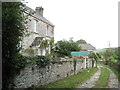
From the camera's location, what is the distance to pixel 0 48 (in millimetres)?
5242

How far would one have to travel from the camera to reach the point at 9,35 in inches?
205

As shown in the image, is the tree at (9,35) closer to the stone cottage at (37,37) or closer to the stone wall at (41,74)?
the stone wall at (41,74)

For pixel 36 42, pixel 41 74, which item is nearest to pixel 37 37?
pixel 36 42

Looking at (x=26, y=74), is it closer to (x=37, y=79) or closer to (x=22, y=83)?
(x=22, y=83)

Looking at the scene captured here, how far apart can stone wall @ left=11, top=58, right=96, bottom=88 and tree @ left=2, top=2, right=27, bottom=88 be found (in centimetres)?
62

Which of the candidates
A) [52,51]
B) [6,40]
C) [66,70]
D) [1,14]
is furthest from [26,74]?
[52,51]

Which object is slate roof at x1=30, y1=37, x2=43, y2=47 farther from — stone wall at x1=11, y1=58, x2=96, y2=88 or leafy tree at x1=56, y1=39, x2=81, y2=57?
leafy tree at x1=56, y1=39, x2=81, y2=57

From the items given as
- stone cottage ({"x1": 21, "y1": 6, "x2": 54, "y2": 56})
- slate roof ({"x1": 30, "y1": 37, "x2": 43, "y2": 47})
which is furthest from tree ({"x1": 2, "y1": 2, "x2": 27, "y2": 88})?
slate roof ({"x1": 30, "y1": 37, "x2": 43, "y2": 47})

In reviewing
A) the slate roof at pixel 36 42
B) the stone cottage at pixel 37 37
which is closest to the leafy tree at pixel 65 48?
the stone cottage at pixel 37 37

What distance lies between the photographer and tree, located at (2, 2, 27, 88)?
16.4 feet

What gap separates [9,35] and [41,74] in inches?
157

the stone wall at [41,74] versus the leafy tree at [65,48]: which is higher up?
the leafy tree at [65,48]

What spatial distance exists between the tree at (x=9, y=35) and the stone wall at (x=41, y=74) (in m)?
0.62

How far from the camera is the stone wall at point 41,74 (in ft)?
21.4
